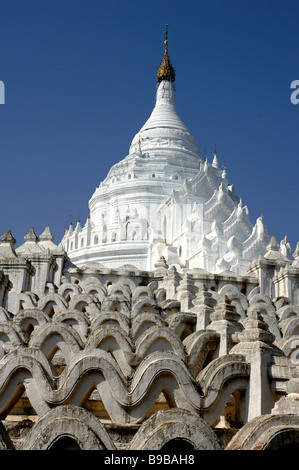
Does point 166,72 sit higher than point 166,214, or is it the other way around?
point 166,72

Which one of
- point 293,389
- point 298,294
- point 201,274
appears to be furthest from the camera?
point 201,274

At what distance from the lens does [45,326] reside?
8.27 m

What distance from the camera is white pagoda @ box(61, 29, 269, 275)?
3453 centimetres

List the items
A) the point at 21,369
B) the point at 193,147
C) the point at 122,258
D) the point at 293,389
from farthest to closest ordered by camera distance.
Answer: the point at 193,147, the point at 122,258, the point at 21,369, the point at 293,389

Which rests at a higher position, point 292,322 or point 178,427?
point 292,322

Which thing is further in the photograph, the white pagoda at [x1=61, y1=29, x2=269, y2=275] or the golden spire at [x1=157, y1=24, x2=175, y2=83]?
the golden spire at [x1=157, y1=24, x2=175, y2=83]

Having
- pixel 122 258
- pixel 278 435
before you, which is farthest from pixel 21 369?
pixel 122 258

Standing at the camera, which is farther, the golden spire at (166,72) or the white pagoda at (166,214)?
the golden spire at (166,72)

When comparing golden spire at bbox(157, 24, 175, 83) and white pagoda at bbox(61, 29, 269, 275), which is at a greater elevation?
golden spire at bbox(157, 24, 175, 83)

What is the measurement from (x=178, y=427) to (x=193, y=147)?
47127 millimetres

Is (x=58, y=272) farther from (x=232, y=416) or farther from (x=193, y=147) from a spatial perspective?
(x=193, y=147)

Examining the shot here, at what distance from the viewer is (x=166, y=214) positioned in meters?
42.1

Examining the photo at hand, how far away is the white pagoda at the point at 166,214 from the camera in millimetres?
34531

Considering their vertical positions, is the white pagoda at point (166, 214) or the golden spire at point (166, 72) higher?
the golden spire at point (166, 72)
